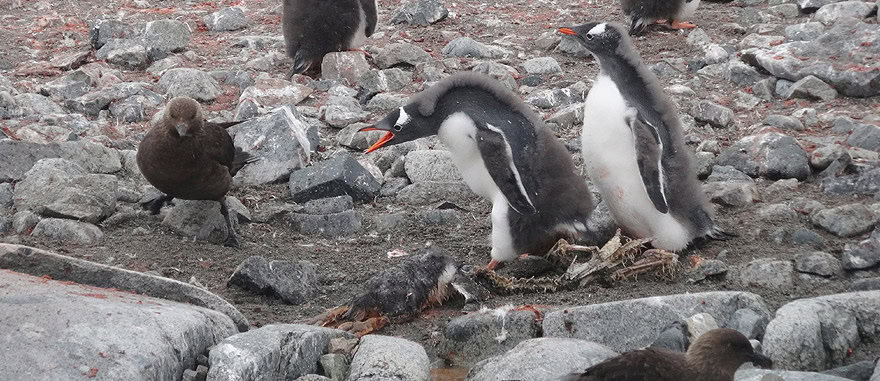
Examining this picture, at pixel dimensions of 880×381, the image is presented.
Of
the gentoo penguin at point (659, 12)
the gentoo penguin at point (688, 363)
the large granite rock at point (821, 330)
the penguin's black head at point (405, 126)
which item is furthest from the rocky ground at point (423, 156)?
the penguin's black head at point (405, 126)

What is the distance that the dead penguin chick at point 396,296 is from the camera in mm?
4441

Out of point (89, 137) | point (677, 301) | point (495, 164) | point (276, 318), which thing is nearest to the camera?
point (677, 301)

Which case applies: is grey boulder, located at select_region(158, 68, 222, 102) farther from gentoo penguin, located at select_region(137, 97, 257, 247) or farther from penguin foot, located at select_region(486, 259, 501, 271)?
penguin foot, located at select_region(486, 259, 501, 271)

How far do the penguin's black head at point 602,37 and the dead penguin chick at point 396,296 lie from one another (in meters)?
1.39

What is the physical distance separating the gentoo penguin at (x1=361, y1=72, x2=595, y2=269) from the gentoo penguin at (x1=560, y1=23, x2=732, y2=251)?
19 centimetres

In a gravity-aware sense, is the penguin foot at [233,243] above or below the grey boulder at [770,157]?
below

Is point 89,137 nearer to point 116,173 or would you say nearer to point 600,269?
point 116,173

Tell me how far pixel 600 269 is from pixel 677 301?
661 mm

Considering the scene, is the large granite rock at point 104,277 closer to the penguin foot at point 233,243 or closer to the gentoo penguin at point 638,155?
the penguin foot at point 233,243

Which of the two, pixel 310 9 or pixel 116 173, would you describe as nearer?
pixel 116 173

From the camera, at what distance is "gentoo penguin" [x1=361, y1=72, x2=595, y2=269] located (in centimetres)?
497

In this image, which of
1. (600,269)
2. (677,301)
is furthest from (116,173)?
(677,301)

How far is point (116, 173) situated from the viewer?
6.32 m

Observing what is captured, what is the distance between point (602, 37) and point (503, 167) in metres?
0.87
